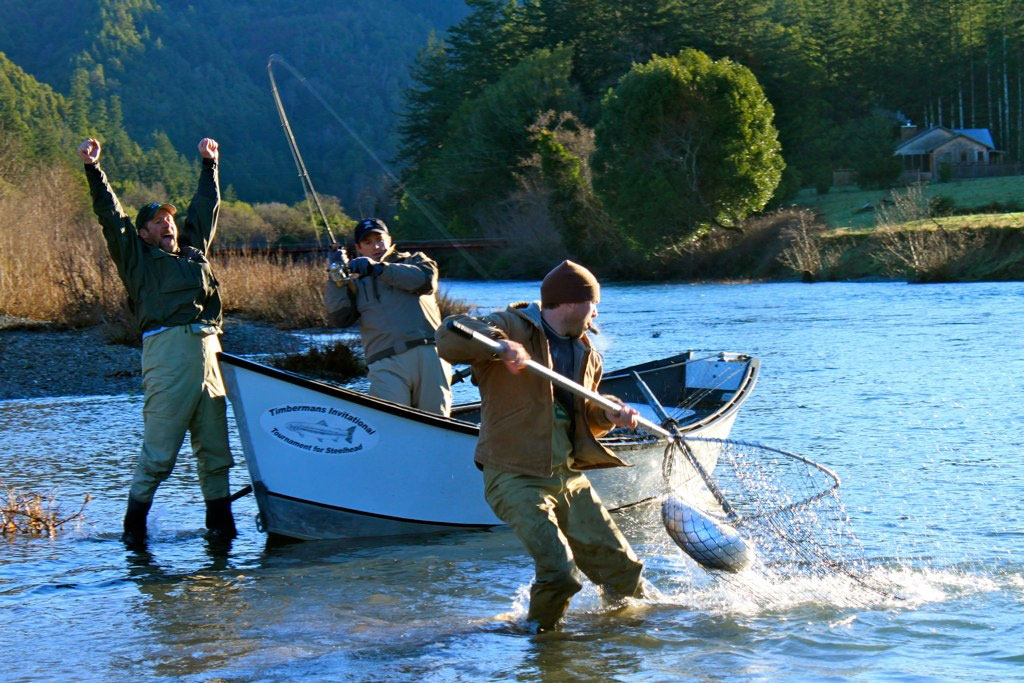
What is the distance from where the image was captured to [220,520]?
26.6 ft

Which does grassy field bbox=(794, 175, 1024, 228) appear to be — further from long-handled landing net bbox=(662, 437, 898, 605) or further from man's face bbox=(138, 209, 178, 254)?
man's face bbox=(138, 209, 178, 254)

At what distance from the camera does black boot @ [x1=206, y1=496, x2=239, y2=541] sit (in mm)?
8023

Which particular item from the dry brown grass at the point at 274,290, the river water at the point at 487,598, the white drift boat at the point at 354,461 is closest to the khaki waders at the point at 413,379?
the white drift boat at the point at 354,461

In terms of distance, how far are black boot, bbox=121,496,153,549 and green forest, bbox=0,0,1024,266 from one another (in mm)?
26728

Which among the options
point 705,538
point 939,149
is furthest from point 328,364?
point 939,149

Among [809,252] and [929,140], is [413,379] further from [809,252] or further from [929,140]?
[929,140]

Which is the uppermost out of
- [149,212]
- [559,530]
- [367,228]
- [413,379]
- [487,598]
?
[149,212]

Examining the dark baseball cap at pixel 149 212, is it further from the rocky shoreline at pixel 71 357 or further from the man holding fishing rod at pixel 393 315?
the rocky shoreline at pixel 71 357

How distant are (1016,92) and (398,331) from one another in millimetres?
80391

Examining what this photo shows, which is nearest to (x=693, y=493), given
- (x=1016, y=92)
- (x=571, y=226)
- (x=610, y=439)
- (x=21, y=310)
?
(x=610, y=439)

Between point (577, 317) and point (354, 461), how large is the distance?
2.76 metres

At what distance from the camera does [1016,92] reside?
79.9 metres

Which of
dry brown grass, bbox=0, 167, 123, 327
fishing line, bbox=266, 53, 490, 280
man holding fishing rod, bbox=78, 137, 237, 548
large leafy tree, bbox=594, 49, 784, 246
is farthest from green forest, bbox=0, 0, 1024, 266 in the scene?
man holding fishing rod, bbox=78, 137, 237, 548

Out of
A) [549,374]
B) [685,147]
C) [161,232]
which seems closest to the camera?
[549,374]
